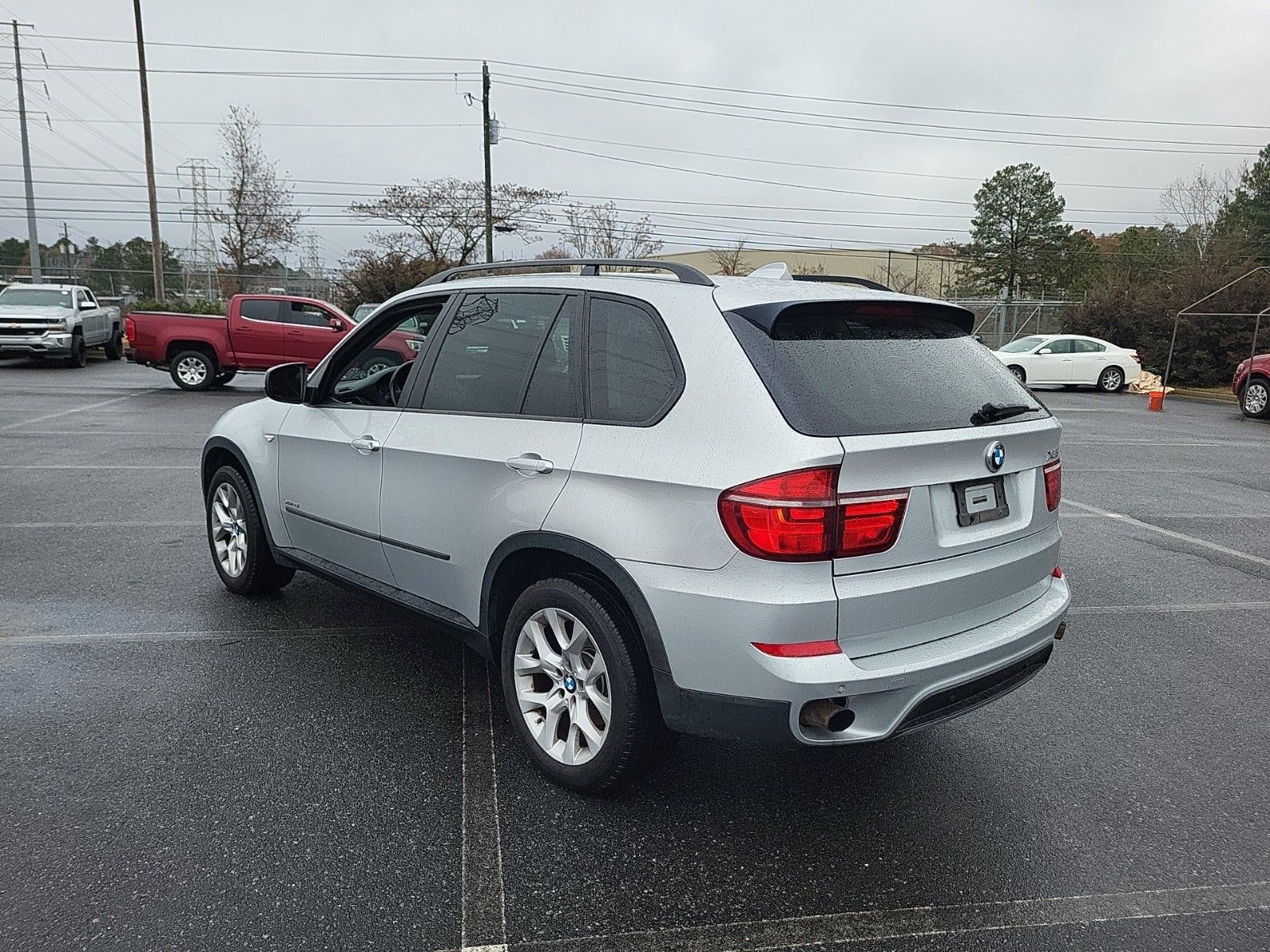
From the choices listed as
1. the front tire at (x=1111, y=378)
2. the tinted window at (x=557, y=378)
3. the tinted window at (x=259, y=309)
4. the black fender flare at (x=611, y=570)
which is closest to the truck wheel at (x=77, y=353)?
the tinted window at (x=259, y=309)

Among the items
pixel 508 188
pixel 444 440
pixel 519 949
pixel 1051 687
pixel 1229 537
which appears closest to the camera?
pixel 519 949

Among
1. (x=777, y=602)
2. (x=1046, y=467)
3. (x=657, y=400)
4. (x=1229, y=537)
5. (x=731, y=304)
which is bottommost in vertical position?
(x=1229, y=537)

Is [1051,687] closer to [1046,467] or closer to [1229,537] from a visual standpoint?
[1046,467]

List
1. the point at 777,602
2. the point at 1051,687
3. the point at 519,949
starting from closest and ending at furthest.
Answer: the point at 519,949 → the point at 777,602 → the point at 1051,687

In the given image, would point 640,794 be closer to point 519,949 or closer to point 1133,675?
point 519,949

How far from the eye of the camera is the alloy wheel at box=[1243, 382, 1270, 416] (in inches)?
666

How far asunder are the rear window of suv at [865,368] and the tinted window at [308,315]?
16.4 m

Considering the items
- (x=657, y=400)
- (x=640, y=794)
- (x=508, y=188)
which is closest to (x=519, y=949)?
(x=640, y=794)

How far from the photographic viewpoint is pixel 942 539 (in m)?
2.84

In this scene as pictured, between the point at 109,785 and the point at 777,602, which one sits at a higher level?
the point at 777,602

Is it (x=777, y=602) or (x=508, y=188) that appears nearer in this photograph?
(x=777, y=602)

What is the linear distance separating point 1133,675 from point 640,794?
2.66 m

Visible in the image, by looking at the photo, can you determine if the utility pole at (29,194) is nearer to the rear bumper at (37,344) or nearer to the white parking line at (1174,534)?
the rear bumper at (37,344)

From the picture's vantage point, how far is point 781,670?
260cm
